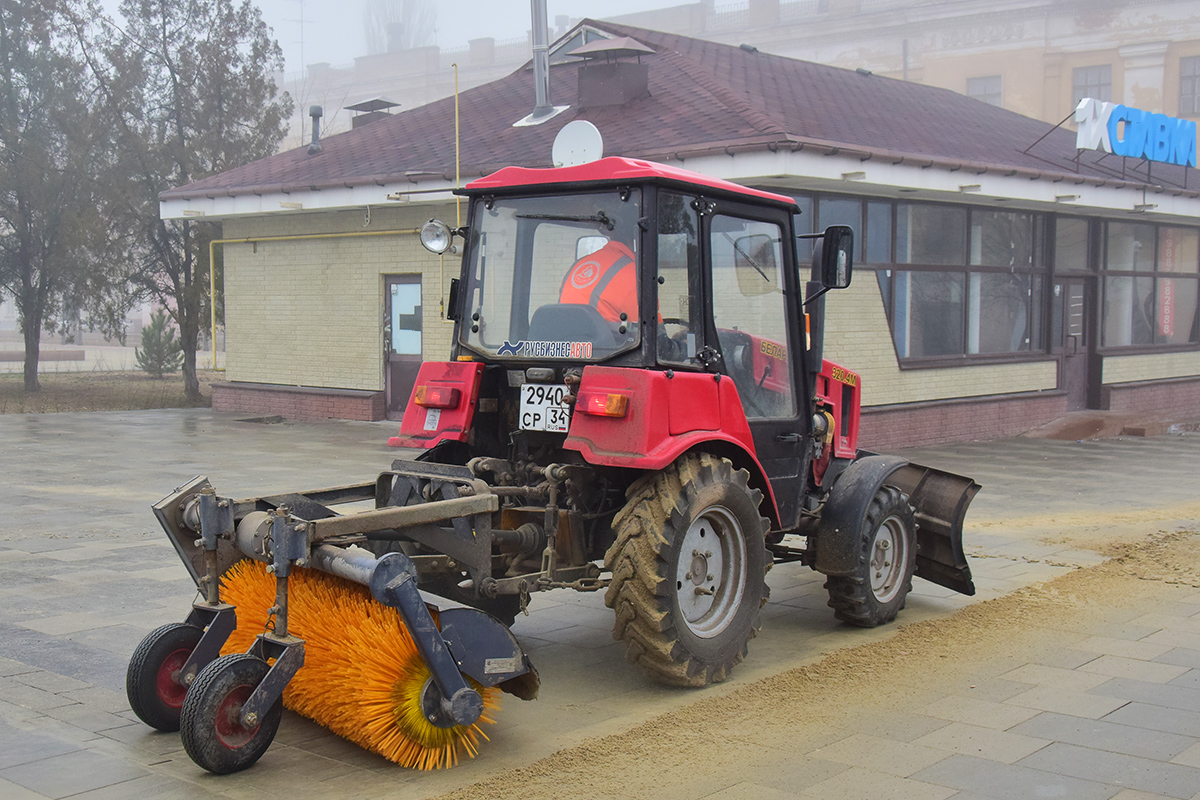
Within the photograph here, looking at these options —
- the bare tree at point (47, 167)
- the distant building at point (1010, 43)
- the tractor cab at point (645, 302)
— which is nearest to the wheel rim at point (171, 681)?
the tractor cab at point (645, 302)

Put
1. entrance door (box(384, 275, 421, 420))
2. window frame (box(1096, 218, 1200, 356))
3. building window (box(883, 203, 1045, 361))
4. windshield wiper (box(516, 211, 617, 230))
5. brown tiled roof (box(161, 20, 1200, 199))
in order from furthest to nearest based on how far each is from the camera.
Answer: window frame (box(1096, 218, 1200, 356))
entrance door (box(384, 275, 421, 420))
building window (box(883, 203, 1045, 361))
brown tiled roof (box(161, 20, 1200, 199))
windshield wiper (box(516, 211, 617, 230))

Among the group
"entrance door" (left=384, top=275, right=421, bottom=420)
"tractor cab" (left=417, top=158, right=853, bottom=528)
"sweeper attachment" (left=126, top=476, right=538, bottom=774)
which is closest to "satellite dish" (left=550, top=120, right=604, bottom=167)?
"tractor cab" (left=417, top=158, right=853, bottom=528)

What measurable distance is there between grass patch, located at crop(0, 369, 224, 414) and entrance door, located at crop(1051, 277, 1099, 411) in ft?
48.4

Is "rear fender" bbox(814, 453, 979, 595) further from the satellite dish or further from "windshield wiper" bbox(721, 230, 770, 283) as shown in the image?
the satellite dish

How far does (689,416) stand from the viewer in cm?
553

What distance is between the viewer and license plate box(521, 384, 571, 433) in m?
5.72

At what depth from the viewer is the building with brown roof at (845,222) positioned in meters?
15.1

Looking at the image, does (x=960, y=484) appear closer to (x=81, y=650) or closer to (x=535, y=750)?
(x=535, y=750)

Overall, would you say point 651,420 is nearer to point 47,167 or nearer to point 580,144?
point 580,144

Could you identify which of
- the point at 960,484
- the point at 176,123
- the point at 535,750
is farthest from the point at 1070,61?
the point at 535,750

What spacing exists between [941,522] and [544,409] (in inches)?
107

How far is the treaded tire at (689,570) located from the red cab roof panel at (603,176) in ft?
4.29

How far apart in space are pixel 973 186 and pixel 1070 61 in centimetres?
4181

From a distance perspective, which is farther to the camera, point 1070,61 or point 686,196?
point 1070,61
